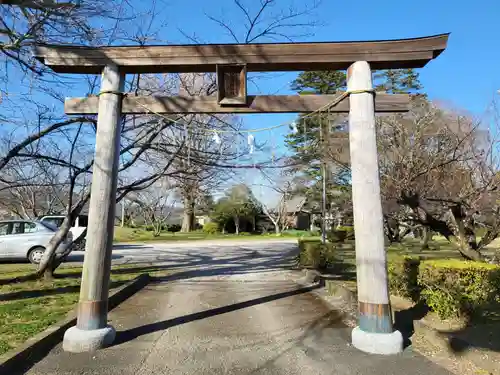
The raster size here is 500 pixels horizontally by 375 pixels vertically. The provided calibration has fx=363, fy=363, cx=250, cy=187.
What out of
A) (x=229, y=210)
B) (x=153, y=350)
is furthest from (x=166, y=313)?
(x=229, y=210)

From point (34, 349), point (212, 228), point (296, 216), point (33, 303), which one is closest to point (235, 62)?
point (34, 349)

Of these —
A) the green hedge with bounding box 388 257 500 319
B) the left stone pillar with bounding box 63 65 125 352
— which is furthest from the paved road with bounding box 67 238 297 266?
the green hedge with bounding box 388 257 500 319

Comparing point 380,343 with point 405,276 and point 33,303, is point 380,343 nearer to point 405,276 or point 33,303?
point 405,276

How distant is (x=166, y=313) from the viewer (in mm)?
6449

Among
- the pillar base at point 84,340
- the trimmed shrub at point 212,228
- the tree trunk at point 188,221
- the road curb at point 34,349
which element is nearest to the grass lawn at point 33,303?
the road curb at point 34,349

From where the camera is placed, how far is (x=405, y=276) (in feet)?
22.4

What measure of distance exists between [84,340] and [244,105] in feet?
12.4

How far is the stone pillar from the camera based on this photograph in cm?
456

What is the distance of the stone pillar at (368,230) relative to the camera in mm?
4559

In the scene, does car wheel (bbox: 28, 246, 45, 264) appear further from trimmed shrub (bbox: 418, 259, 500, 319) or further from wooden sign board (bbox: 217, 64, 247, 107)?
trimmed shrub (bbox: 418, 259, 500, 319)

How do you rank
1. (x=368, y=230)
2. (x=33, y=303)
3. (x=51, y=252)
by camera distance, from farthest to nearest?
(x=51, y=252), (x=33, y=303), (x=368, y=230)

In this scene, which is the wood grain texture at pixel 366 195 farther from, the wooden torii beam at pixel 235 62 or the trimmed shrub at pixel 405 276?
the trimmed shrub at pixel 405 276

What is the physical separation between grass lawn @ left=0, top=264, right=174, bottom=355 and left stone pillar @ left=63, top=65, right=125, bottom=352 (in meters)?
Result: 0.80

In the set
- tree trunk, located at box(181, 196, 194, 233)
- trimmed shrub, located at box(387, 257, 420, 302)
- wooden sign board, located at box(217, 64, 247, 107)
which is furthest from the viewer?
tree trunk, located at box(181, 196, 194, 233)
